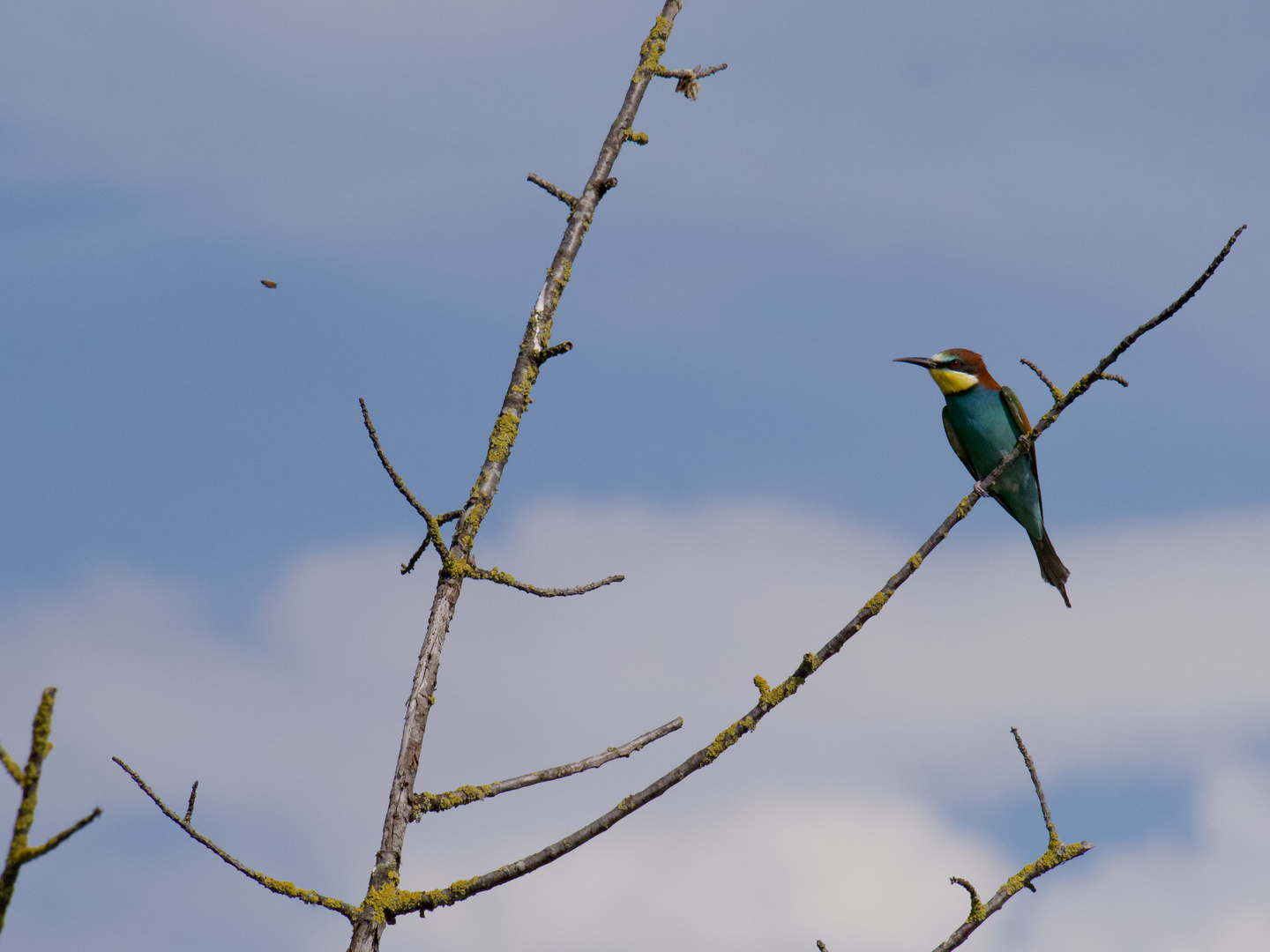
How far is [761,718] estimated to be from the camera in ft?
11.7

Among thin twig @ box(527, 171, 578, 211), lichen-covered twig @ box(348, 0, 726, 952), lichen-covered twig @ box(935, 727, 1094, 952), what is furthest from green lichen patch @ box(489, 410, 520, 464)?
lichen-covered twig @ box(935, 727, 1094, 952)

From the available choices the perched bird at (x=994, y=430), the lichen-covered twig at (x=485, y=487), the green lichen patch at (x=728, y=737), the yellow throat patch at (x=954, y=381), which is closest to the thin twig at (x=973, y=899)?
→ the green lichen patch at (x=728, y=737)

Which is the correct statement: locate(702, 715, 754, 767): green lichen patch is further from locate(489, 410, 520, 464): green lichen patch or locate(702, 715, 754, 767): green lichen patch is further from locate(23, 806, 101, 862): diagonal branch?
locate(23, 806, 101, 862): diagonal branch

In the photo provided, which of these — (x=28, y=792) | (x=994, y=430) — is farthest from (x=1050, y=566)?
(x=28, y=792)

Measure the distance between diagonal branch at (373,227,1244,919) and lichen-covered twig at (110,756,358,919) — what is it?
0.17 metres

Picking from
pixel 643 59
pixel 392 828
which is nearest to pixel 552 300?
pixel 643 59

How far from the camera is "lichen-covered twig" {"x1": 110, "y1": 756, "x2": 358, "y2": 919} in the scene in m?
3.37

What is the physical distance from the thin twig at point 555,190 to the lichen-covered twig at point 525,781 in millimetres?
1919

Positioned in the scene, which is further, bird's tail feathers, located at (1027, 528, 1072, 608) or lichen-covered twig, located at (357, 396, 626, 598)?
bird's tail feathers, located at (1027, 528, 1072, 608)

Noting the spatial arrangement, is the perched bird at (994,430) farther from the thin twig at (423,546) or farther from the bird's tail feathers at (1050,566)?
the thin twig at (423,546)

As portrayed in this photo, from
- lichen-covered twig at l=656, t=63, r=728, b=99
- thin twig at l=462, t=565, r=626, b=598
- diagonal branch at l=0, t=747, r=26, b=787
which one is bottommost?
diagonal branch at l=0, t=747, r=26, b=787

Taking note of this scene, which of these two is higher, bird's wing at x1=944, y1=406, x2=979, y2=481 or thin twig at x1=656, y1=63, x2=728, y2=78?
bird's wing at x1=944, y1=406, x2=979, y2=481

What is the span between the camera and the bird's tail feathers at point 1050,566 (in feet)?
25.8

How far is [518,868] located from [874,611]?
49.5 inches
